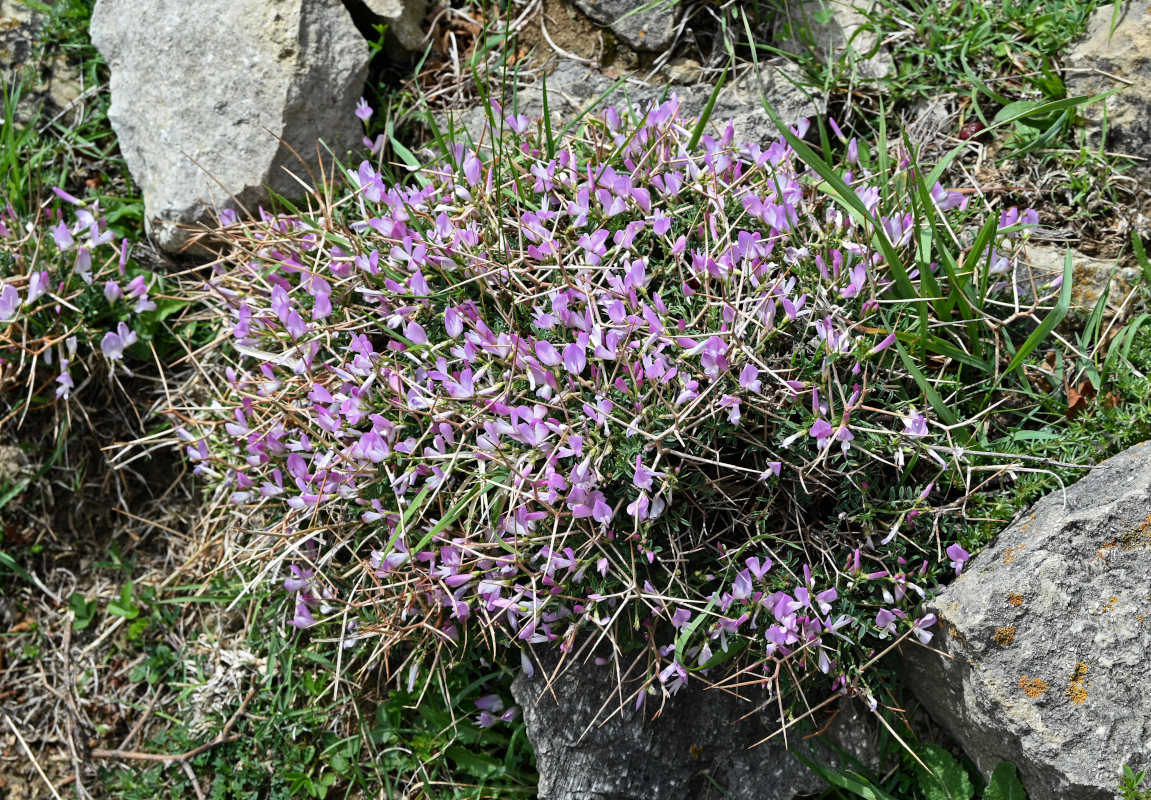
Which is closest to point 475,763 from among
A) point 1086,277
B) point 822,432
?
point 822,432

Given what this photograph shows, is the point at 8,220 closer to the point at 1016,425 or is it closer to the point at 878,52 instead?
the point at 878,52

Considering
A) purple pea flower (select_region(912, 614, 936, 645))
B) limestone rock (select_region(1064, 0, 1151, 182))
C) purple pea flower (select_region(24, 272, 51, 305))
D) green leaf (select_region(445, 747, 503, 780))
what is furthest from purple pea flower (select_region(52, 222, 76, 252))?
limestone rock (select_region(1064, 0, 1151, 182))

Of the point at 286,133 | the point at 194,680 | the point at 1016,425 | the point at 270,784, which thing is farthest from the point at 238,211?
the point at 1016,425

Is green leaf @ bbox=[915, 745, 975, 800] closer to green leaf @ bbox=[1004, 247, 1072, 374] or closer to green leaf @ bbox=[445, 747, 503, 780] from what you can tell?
green leaf @ bbox=[1004, 247, 1072, 374]

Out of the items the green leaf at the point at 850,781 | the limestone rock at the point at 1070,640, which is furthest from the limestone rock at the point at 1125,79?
the green leaf at the point at 850,781

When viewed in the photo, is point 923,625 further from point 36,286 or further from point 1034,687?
point 36,286

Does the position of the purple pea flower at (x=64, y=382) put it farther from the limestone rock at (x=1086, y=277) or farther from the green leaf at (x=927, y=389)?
the limestone rock at (x=1086, y=277)
